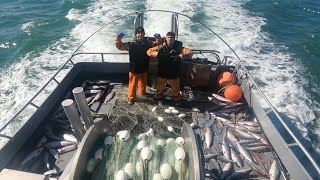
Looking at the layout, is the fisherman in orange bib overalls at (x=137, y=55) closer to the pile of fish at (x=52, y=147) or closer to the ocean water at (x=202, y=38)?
the pile of fish at (x=52, y=147)

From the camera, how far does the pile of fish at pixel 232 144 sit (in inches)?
227

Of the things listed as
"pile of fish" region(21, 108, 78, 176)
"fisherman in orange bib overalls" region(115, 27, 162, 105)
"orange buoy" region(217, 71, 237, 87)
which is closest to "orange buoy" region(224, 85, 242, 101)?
"orange buoy" region(217, 71, 237, 87)

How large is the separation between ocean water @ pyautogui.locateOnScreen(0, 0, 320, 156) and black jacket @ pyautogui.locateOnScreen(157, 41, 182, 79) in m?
6.26

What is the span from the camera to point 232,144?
649 cm

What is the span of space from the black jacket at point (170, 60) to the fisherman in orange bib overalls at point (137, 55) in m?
0.47

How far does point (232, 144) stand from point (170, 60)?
2.56 metres

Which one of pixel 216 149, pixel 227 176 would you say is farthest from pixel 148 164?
pixel 216 149

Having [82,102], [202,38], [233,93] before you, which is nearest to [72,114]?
[82,102]

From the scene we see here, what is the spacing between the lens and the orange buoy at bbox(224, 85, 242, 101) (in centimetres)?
777

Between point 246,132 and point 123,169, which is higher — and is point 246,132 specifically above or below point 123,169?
below

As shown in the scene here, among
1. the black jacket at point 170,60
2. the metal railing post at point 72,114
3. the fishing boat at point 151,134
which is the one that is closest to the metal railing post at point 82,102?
the fishing boat at point 151,134

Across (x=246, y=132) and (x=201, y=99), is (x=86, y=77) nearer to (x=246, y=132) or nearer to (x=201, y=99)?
(x=201, y=99)

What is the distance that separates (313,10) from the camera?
2255cm

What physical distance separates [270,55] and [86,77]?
36.5 feet
